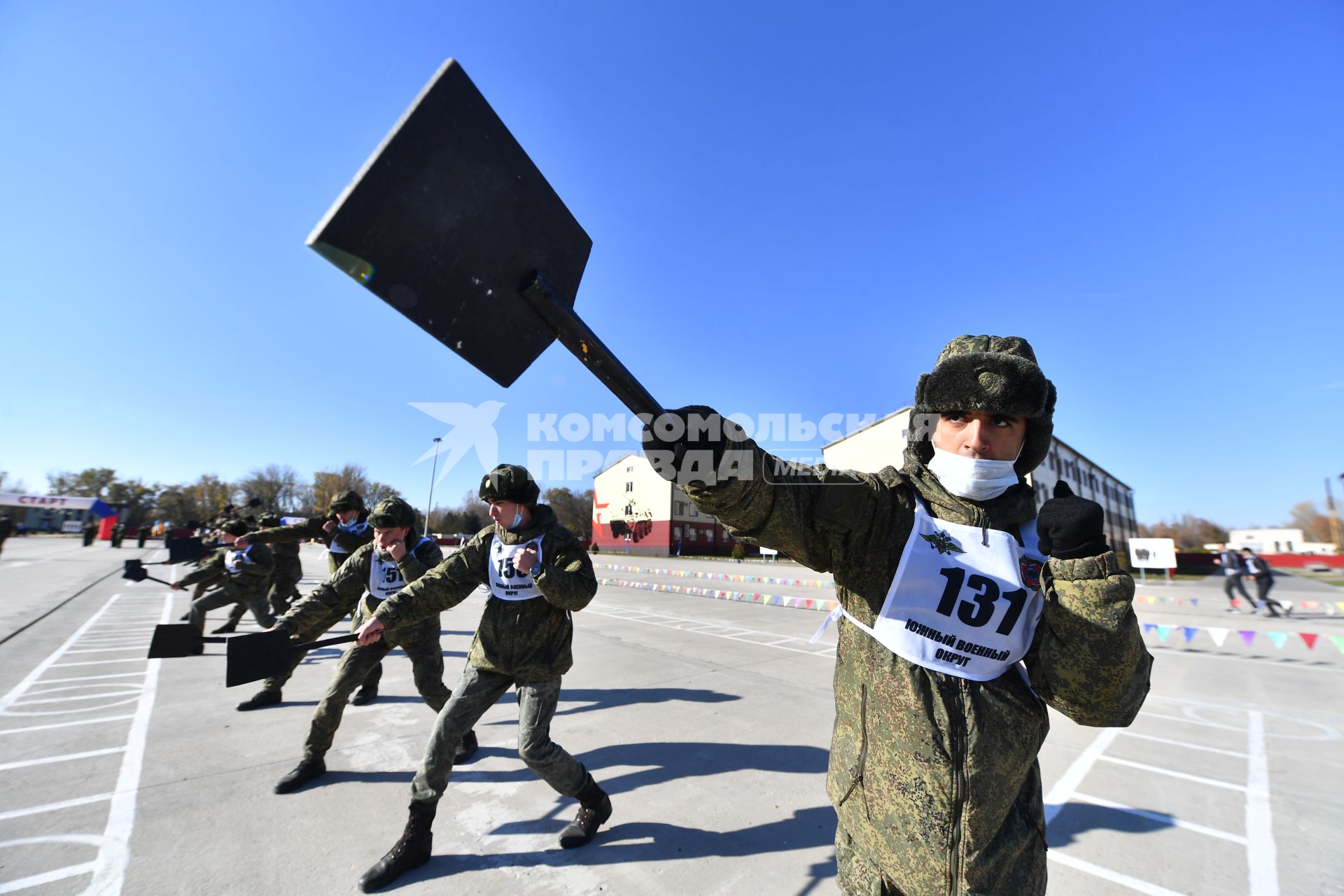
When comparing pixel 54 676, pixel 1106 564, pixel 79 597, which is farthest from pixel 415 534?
pixel 79 597

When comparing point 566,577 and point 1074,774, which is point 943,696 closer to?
point 566,577

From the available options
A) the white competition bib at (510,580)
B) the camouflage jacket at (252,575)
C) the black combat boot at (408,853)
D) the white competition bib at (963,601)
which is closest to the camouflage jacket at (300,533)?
the camouflage jacket at (252,575)

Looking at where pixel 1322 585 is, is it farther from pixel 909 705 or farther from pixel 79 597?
pixel 79 597

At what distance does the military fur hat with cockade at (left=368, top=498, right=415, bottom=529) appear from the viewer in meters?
4.51

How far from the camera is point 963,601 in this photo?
150cm

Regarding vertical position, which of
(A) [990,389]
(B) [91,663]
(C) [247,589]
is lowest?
(B) [91,663]

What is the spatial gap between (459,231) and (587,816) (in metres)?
3.30

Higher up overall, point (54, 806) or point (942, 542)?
point (942, 542)

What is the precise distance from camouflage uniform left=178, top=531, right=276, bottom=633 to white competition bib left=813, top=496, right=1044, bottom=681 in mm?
8299

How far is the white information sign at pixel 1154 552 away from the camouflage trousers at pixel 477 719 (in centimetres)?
2563

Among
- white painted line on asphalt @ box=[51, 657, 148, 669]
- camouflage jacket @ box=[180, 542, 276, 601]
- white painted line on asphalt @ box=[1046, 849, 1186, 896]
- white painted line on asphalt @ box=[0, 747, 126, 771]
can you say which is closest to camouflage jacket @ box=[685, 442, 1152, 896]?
white painted line on asphalt @ box=[1046, 849, 1186, 896]

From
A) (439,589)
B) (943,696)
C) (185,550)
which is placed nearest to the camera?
(943,696)

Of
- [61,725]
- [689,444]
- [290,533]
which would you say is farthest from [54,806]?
[689,444]

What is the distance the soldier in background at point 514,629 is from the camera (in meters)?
3.09
